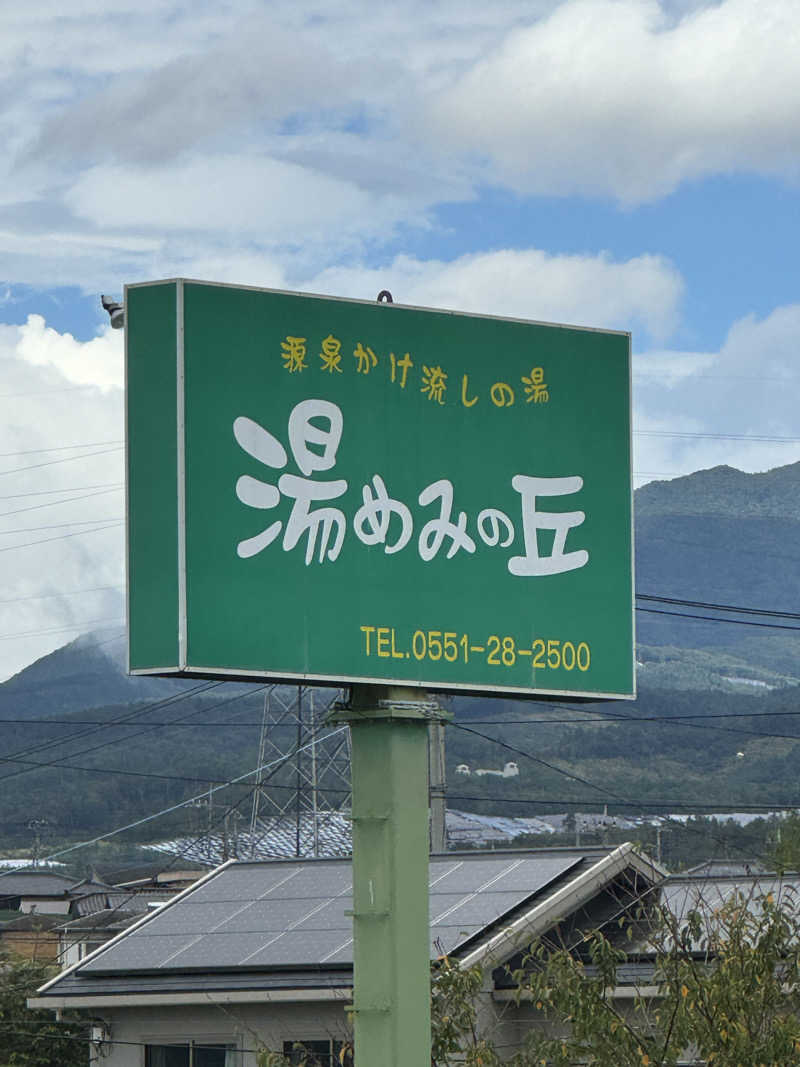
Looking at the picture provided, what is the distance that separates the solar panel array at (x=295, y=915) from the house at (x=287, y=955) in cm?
3

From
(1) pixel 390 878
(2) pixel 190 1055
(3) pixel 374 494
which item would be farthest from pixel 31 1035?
(3) pixel 374 494

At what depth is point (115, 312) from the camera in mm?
12711

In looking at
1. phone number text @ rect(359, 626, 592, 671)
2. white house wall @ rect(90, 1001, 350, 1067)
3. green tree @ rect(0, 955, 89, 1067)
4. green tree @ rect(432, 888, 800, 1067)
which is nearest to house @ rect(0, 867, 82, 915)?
green tree @ rect(0, 955, 89, 1067)

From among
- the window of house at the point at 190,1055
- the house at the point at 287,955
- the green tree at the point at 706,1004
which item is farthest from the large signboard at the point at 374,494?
the window of house at the point at 190,1055

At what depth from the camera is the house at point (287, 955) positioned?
993 inches

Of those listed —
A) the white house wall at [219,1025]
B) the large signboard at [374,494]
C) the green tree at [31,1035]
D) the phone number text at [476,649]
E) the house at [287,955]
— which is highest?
the large signboard at [374,494]

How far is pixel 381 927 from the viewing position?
12.4m

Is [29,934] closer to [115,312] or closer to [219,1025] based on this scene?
[219,1025]

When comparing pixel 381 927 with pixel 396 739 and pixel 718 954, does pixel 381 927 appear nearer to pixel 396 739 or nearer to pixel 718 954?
pixel 396 739

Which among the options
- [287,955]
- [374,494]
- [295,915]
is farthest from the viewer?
[295,915]

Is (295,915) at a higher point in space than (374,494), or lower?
lower

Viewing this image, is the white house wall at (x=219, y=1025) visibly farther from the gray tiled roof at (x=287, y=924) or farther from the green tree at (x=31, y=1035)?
the green tree at (x=31, y=1035)

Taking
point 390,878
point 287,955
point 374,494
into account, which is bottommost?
point 287,955

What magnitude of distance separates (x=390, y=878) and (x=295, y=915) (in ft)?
51.4
